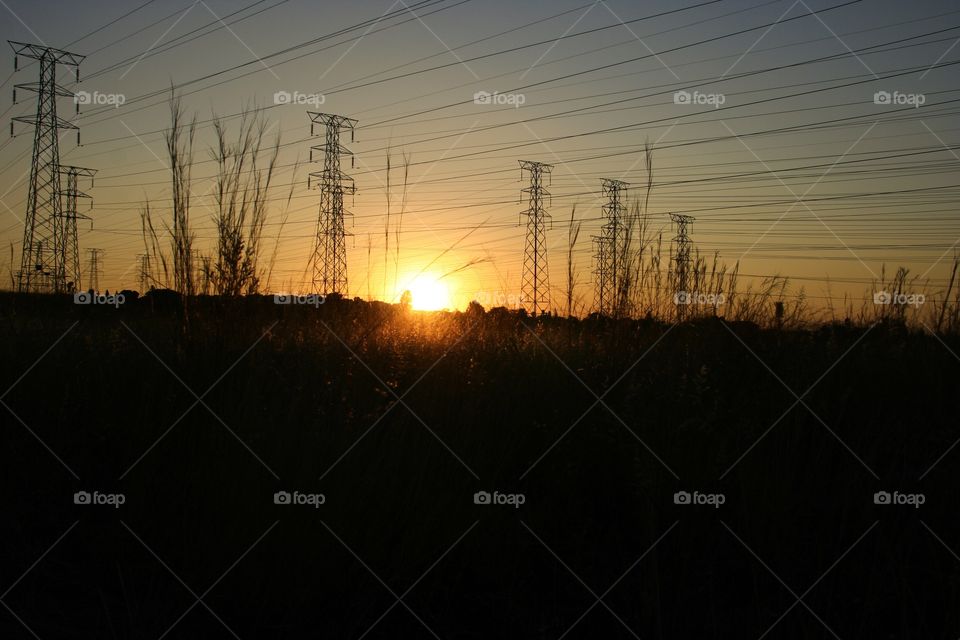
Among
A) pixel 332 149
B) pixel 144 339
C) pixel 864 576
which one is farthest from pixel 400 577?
pixel 332 149

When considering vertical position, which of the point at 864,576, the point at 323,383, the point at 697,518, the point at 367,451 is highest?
the point at 323,383

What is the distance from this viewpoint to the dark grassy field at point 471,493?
82.3 inches

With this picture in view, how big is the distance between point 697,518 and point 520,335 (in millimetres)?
2393

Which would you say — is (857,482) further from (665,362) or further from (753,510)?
(665,362)

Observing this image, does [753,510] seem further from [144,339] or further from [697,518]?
[144,339]

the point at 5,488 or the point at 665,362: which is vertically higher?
the point at 665,362

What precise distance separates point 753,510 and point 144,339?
3.37 meters

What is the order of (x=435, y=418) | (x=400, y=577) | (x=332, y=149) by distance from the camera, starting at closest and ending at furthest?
(x=400, y=577) < (x=435, y=418) < (x=332, y=149)

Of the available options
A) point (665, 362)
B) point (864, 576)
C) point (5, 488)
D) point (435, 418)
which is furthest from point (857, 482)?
point (5, 488)

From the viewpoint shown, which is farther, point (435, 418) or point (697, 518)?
point (435, 418)

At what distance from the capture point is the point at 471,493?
2.45 m

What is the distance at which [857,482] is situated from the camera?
2568 mm

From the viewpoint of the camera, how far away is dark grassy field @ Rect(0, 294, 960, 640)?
2.09 metres

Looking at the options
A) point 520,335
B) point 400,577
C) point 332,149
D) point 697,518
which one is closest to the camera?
point 400,577
